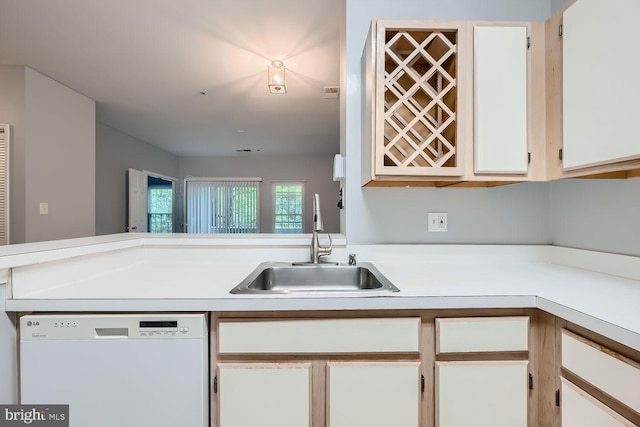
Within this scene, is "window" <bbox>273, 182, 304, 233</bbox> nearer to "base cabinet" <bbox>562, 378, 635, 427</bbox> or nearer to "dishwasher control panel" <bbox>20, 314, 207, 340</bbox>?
"dishwasher control panel" <bbox>20, 314, 207, 340</bbox>

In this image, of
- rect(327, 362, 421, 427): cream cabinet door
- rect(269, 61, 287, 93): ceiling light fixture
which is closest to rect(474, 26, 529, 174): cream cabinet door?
rect(327, 362, 421, 427): cream cabinet door

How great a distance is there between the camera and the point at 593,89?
42.6 inches

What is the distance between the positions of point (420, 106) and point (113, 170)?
4678mm

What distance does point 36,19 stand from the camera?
2.14 m

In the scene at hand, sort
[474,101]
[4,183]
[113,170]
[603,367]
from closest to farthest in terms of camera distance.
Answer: [603,367] < [474,101] < [4,183] < [113,170]

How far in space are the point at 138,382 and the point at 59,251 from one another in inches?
21.7

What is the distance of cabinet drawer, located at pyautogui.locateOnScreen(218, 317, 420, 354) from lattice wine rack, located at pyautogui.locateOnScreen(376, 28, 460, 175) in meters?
0.63

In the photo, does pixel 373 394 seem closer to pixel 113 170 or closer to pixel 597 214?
pixel 597 214

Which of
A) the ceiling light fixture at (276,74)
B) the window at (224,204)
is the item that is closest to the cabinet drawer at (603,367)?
the ceiling light fixture at (276,74)

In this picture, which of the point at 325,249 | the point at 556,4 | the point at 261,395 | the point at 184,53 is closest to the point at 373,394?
the point at 261,395

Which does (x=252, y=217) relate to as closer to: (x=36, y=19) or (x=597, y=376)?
(x=36, y=19)

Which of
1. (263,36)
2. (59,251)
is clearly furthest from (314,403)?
(263,36)

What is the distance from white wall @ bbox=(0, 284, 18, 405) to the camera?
0.92 metres

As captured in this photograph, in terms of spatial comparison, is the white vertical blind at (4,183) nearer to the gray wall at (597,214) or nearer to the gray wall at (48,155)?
the gray wall at (48,155)
